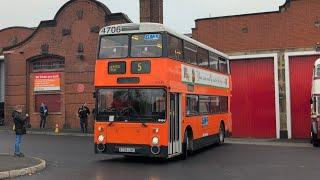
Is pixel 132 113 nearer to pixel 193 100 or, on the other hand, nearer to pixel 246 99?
pixel 193 100

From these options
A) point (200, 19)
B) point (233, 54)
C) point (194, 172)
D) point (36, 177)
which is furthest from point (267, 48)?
point (36, 177)

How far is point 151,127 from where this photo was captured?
16.0 m

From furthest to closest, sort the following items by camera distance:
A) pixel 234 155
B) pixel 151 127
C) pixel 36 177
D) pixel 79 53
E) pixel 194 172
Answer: pixel 79 53 → pixel 234 155 → pixel 151 127 → pixel 194 172 → pixel 36 177

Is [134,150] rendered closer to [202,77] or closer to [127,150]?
[127,150]

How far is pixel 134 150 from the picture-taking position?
16156 millimetres

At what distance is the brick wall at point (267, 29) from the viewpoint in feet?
97.2

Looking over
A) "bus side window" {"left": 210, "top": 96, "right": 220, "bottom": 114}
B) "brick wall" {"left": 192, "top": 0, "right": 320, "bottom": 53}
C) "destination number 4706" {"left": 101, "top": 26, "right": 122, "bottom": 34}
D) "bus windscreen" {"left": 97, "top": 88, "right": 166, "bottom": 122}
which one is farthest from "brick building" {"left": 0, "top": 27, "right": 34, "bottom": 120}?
"bus windscreen" {"left": 97, "top": 88, "right": 166, "bottom": 122}

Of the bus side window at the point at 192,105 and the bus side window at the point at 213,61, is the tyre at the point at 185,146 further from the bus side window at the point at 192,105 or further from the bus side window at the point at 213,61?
the bus side window at the point at 213,61

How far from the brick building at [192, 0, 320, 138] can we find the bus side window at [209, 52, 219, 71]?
29.8 ft

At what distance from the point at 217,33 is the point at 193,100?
1383cm

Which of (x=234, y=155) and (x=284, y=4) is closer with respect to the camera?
(x=234, y=155)

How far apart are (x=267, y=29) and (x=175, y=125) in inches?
617

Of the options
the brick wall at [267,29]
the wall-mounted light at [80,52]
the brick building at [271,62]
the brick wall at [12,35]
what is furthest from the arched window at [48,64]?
the brick building at [271,62]

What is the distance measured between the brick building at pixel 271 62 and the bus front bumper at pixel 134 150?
1590 cm
